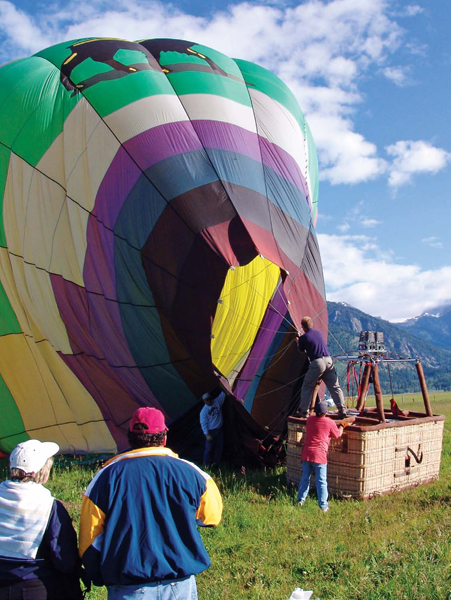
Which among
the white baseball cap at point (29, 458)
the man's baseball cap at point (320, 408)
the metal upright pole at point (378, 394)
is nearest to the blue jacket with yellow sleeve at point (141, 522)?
the white baseball cap at point (29, 458)

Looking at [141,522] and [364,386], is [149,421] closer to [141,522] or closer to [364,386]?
[141,522]

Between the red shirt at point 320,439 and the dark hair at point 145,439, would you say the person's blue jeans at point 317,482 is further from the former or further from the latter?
the dark hair at point 145,439

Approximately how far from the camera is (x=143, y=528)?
96.3 inches

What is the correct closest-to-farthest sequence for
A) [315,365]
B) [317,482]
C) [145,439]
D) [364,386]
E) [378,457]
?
[145,439] → [317,482] → [378,457] → [315,365] → [364,386]

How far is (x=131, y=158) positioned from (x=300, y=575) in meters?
5.51

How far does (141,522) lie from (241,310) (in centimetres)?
601

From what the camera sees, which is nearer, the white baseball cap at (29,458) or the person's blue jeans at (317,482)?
the white baseball cap at (29,458)

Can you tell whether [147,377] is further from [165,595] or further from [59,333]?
[165,595]

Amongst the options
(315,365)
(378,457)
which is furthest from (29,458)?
(315,365)

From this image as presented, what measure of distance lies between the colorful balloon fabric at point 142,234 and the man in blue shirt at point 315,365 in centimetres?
60

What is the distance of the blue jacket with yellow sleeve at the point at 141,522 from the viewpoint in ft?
7.88

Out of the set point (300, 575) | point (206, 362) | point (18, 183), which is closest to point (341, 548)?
point (300, 575)

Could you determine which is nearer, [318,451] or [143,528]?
[143,528]

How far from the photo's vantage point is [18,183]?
8.69m
